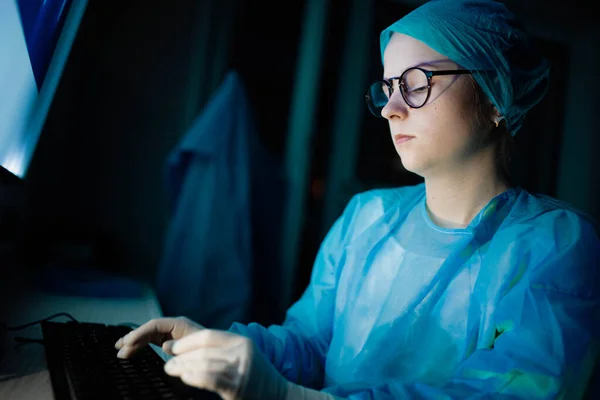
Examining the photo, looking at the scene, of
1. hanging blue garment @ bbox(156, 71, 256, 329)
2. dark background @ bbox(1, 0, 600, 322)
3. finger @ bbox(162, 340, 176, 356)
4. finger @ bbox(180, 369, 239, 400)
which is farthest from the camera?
dark background @ bbox(1, 0, 600, 322)

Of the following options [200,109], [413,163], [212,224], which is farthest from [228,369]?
[200,109]

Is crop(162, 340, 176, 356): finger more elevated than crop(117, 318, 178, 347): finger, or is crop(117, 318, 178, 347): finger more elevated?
crop(162, 340, 176, 356): finger

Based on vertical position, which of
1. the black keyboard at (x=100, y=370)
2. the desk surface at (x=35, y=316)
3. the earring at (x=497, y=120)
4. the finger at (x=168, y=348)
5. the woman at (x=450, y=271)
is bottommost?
the desk surface at (x=35, y=316)

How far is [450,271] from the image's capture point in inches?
34.4

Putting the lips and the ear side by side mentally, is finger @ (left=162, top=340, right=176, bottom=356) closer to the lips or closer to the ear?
the lips

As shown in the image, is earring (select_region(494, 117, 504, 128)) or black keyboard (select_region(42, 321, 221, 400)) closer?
→ black keyboard (select_region(42, 321, 221, 400))

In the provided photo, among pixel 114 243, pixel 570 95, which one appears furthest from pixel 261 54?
pixel 570 95

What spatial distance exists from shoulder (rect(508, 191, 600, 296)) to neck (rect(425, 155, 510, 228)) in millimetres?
74

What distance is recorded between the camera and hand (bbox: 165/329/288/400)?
23.0 inches

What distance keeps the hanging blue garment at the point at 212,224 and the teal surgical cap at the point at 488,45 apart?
1052 millimetres

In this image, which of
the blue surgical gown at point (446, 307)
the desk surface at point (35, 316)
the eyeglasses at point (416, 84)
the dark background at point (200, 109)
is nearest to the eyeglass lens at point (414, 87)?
the eyeglasses at point (416, 84)

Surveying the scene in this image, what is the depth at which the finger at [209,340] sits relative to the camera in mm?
625

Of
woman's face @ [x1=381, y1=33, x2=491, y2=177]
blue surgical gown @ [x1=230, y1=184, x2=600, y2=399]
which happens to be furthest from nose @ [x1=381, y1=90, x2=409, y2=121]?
blue surgical gown @ [x1=230, y1=184, x2=600, y2=399]

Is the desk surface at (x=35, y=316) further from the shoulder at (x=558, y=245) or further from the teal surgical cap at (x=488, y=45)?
the teal surgical cap at (x=488, y=45)
